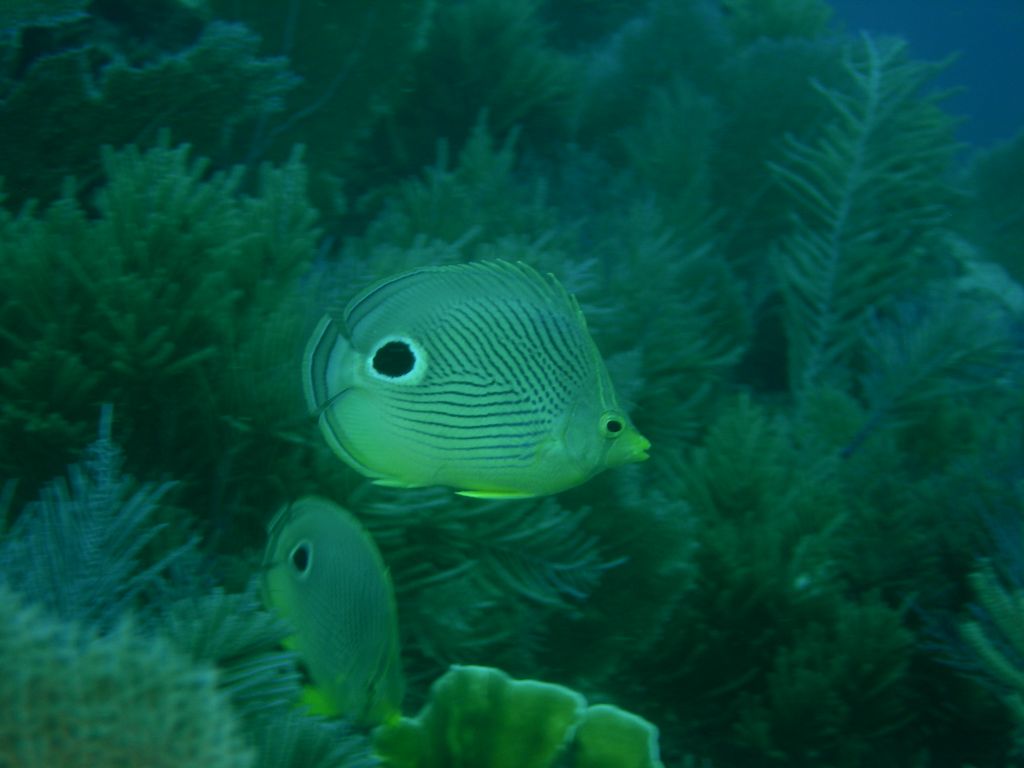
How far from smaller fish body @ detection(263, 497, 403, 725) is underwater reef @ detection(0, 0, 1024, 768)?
4.3 inches

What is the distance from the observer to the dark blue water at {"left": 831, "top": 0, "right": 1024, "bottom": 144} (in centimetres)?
4450

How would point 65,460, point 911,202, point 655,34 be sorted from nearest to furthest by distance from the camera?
point 65,460
point 911,202
point 655,34

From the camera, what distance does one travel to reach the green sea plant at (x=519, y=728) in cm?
210

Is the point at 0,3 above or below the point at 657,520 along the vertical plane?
above

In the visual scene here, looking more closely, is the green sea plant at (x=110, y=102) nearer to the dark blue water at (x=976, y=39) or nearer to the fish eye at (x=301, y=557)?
the fish eye at (x=301, y=557)

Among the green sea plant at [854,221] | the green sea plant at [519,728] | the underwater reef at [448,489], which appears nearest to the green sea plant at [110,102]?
the underwater reef at [448,489]

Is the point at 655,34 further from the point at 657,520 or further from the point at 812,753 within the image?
the point at 812,753

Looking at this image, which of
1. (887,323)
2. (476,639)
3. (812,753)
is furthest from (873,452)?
(476,639)

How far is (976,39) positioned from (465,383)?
71401 millimetres

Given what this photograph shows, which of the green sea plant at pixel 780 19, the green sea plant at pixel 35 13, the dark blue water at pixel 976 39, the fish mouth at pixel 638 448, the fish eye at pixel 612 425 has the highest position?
the green sea plant at pixel 780 19

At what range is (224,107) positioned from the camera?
3.76 meters

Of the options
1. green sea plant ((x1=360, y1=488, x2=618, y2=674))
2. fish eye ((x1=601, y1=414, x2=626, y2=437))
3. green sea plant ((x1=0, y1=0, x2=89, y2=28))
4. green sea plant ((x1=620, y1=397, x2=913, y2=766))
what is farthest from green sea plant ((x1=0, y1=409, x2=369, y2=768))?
green sea plant ((x1=0, y1=0, x2=89, y2=28))

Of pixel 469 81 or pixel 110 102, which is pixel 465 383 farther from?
pixel 469 81

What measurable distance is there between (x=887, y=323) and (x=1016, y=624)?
2696mm
